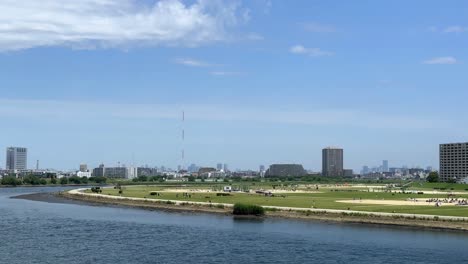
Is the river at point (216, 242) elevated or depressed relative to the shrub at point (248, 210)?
depressed

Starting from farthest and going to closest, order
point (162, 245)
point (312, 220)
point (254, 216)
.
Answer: point (254, 216), point (312, 220), point (162, 245)

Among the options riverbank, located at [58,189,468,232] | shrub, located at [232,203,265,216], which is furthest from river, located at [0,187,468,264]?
shrub, located at [232,203,265,216]

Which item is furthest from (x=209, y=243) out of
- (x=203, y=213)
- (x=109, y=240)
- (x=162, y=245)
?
(x=203, y=213)

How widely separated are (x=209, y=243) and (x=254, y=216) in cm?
2646

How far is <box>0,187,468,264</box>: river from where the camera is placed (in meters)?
46.5

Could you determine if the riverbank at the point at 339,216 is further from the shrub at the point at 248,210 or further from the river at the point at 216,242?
the river at the point at 216,242

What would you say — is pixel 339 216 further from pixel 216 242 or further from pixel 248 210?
pixel 216 242

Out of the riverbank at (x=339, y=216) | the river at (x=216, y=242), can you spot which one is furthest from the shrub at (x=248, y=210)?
the river at (x=216, y=242)

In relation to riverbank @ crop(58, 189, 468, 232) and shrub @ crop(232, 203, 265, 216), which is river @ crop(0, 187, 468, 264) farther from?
shrub @ crop(232, 203, 265, 216)

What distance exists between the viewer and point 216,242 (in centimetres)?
5462

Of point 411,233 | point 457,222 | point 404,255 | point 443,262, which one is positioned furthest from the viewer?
point 457,222

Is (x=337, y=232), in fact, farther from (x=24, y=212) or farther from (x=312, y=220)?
(x=24, y=212)

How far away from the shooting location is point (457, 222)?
66.0 m

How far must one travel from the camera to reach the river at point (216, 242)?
46469 millimetres
